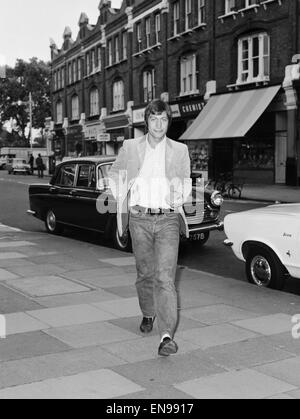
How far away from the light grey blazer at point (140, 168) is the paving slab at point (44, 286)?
2.25 m

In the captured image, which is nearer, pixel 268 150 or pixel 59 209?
pixel 59 209

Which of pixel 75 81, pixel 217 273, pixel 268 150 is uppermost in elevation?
pixel 75 81

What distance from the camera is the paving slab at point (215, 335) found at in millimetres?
4980

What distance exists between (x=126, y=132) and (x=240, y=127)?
17.0m

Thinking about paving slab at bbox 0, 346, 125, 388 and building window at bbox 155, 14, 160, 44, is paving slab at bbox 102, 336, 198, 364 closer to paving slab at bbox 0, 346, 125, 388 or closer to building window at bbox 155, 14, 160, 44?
paving slab at bbox 0, 346, 125, 388

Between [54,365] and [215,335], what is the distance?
4.94 ft

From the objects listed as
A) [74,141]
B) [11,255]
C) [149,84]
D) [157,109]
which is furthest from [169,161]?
[74,141]

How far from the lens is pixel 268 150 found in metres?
28.0

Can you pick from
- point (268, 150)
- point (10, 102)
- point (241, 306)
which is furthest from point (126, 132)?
point (10, 102)

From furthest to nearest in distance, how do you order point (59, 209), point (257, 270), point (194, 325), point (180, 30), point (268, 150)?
point (180, 30) → point (268, 150) → point (59, 209) → point (257, 270) → point (194, 325)

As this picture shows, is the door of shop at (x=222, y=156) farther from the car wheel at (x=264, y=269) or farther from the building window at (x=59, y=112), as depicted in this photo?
the building window at (x=59, y=112)

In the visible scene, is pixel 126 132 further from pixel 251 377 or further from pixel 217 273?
pixel 251 377

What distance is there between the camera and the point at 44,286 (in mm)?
7094

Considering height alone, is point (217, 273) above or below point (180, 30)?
below
